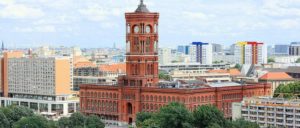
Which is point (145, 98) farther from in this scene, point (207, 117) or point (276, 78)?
A: point (276, 78)

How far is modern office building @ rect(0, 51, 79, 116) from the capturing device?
469 ft

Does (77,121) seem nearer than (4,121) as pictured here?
Yes

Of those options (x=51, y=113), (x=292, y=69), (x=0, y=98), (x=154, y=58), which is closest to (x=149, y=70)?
(x=154, y=58)

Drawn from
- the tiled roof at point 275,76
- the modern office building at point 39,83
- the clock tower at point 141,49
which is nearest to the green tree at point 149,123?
the clock tower at point 141,49

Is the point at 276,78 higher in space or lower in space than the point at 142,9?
lower

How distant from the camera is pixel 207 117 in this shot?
91500 millimetres

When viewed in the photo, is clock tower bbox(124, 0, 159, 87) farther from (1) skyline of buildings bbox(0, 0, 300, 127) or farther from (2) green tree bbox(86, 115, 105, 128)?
(2) green tree bbox(86, 115, 105, 128)

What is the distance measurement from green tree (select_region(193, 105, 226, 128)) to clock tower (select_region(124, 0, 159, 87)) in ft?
91.9

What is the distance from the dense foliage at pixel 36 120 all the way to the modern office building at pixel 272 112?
66.6ft

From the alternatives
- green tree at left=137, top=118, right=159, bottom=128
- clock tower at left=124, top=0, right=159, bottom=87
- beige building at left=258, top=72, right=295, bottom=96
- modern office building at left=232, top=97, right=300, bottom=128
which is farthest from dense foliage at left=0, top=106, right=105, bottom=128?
beige building at left=258, top=72, right=295, bottom=96

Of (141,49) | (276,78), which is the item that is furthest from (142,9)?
(276,78)

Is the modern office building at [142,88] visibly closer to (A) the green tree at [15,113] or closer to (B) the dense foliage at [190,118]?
(A) the green tree at [15,113]

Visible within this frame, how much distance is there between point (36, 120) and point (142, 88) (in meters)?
24.6

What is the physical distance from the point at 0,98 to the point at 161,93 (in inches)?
1930
